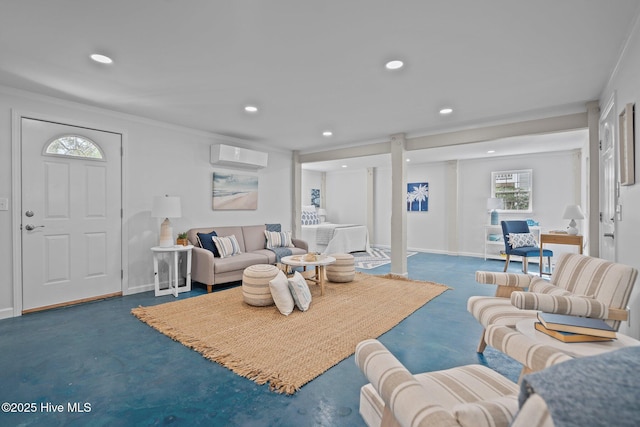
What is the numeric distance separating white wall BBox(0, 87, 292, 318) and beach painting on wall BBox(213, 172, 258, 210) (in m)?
0.12

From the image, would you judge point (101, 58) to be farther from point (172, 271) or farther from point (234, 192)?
point (234, 192)

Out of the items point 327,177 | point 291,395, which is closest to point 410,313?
point 291,395

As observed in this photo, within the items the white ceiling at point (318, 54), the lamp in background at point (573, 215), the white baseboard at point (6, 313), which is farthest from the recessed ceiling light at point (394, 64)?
the white baseboard at point (6, 313)

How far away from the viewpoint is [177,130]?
15.6 ft

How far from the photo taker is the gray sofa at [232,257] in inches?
170

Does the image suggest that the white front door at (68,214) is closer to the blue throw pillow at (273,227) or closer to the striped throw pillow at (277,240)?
the striped throw pillow at (277,240)

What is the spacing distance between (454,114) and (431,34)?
2.12m

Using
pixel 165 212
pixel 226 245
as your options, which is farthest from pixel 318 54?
pixel 226 245

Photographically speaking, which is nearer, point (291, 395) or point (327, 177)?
point (291, 395)

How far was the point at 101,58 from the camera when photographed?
8.54 ft

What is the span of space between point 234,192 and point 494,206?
18.3ft

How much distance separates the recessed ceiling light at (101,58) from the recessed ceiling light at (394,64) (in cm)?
240

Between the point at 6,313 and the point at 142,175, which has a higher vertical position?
the point at 142,175

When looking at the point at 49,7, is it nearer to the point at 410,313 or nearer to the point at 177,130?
the point at 177,130
